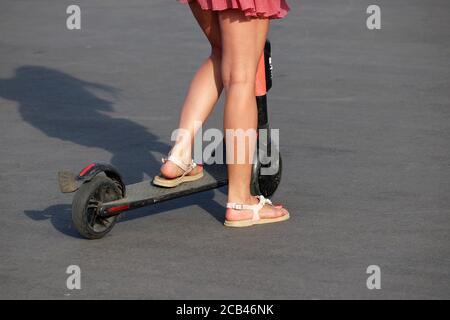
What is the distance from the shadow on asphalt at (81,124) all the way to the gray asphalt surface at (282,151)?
0.02 m

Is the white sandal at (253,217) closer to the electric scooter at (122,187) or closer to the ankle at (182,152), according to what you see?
the electric scooter at (122,187)

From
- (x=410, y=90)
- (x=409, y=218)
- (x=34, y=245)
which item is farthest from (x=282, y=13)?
(x=410, y=90)

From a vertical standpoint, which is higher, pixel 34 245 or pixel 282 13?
pixel 282 13

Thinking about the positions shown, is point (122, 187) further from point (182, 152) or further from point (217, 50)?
point (217, 50)

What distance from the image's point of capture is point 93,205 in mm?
5668

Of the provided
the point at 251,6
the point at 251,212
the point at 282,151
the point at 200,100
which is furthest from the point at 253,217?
the point at 282,151

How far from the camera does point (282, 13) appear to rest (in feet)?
19.2

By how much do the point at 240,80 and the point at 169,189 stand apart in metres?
0.70

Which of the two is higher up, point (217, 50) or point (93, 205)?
point (217, 50)

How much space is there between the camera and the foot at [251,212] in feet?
19.5

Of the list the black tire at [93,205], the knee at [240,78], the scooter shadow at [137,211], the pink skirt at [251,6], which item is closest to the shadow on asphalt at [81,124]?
the scooter shadow at [137,211]

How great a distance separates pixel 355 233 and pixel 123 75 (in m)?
4.71
